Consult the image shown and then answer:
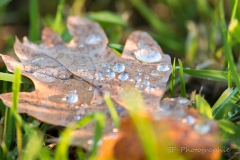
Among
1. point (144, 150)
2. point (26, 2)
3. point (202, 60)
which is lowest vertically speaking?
point (144, 150)

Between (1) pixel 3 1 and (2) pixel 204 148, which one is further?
(1) pixel 3 1

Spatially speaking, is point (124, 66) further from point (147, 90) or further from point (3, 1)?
point (3, 1)

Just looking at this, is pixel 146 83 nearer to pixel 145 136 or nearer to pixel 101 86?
pixel 101 86

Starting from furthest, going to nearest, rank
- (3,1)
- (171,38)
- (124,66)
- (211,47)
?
(171,38), (211,47), (3,1), (124,66)

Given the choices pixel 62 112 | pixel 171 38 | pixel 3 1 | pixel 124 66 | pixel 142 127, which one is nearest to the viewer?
pixel 142 127

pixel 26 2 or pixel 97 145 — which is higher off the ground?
pixel 26 2

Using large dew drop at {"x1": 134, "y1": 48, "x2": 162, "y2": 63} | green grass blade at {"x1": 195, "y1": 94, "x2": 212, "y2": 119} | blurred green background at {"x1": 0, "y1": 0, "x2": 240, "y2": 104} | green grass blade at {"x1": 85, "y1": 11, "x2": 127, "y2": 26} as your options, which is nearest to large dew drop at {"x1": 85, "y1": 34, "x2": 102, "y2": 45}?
large dew drop at {"x1": 134, "y1": 48, "x2": 162, "y2": 63}

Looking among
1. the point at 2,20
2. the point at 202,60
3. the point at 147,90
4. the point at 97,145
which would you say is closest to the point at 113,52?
the point at 147,90

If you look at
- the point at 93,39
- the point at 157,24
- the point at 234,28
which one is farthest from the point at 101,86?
the point at 157,24
